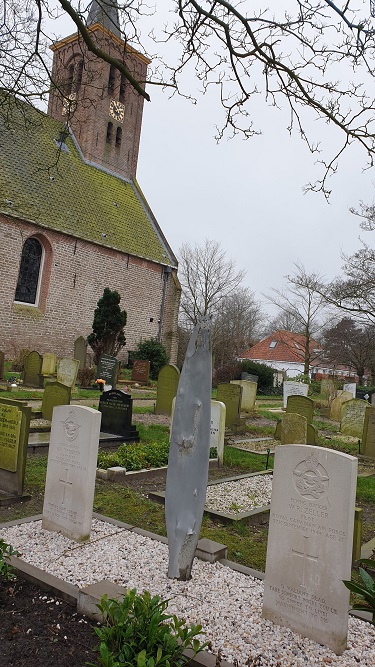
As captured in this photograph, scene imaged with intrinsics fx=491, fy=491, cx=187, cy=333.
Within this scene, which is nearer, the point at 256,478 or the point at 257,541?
the point at 257,541

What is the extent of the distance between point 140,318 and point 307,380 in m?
9.10

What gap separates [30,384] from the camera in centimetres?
1552

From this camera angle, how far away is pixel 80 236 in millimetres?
22203

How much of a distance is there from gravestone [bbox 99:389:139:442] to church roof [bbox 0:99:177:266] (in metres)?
11.7

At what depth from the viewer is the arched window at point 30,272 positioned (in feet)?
67.7

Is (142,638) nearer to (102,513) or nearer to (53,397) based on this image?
(102,513)

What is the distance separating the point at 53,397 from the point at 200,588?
6.42 meters

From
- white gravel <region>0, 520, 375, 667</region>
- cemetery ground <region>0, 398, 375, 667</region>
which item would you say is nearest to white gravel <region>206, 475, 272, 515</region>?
cemetery ground <region>0, 398, 375, 667</region>

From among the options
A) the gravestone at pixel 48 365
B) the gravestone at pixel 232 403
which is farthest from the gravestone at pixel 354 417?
the gravestone at pixel 48 365

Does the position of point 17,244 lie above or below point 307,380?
above

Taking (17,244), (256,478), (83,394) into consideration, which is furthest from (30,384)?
(256,478)

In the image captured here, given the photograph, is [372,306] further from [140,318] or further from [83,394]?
[83,394]

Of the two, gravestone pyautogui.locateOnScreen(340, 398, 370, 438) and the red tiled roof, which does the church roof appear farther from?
the red tiled roof

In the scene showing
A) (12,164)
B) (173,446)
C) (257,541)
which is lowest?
(257,541)
